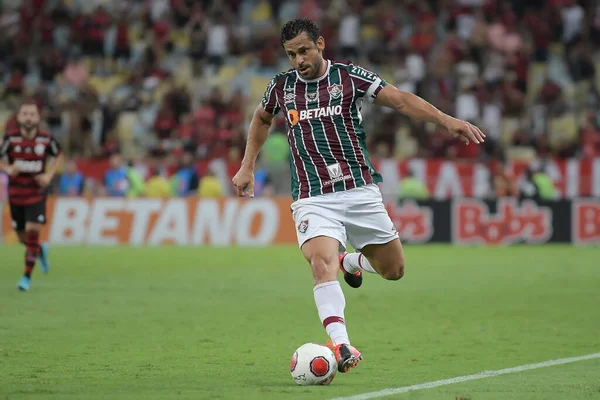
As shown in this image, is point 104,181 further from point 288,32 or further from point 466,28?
point 288,32

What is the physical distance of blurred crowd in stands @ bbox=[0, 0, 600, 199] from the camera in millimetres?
26250

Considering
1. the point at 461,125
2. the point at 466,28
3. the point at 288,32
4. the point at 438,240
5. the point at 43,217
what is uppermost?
the point at 466,28

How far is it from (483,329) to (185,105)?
18.0 metres

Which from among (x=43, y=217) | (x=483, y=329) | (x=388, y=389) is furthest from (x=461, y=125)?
(x=43, y=217)

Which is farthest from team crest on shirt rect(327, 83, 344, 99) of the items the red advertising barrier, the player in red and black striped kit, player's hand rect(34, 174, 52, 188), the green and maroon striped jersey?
the red advertising barrier

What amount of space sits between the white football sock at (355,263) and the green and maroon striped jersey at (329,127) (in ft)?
5.16

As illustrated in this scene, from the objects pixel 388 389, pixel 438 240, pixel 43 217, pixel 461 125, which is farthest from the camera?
pixel 438 240

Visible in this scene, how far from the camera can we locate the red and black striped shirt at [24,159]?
14.0 m

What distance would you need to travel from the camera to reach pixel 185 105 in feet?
89.0

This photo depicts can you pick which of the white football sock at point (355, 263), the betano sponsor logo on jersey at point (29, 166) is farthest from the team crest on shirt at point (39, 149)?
the white football sock at point (355, 263)

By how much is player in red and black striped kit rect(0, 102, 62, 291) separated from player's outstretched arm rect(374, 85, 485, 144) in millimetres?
7361

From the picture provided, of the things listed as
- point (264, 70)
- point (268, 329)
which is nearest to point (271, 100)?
point (268, 329)

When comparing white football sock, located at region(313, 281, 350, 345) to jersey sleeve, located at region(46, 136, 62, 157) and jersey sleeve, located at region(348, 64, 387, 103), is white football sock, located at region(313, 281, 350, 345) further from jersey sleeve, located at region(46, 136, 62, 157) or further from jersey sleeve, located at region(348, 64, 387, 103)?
jersey sleeve, located at region(46, 136, 62, 157)

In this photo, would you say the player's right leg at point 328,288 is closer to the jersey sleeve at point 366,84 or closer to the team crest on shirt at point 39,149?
the jersey sleeve at point 366,84
